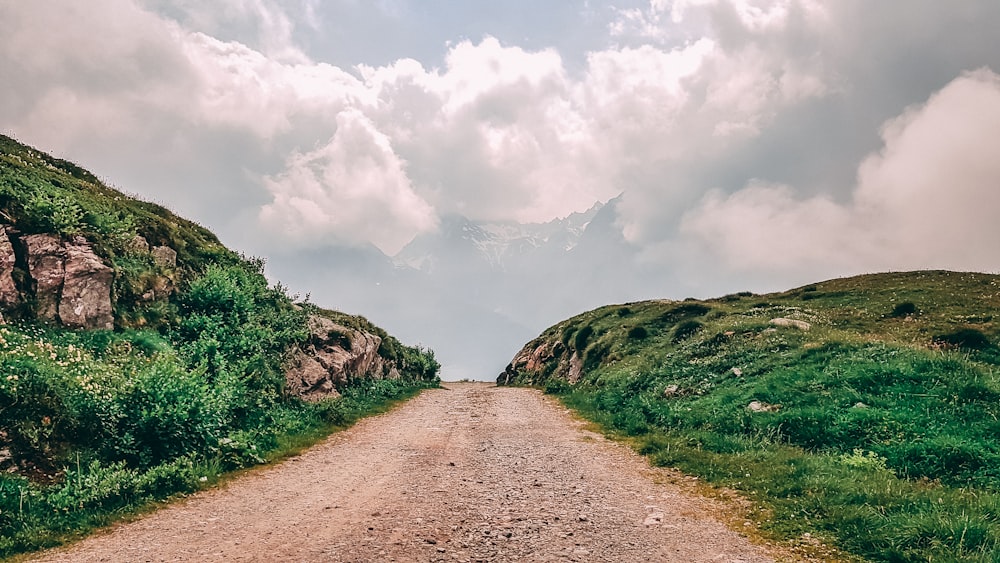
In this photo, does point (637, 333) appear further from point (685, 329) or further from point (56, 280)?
point (56, 280)

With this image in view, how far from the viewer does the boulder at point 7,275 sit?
14.5 meters

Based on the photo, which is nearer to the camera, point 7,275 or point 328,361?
point 7,275

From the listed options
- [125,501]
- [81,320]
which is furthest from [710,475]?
[81,320]

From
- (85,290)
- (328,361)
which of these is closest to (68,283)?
(85,290)

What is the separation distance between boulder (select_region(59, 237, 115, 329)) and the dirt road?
8573 mm

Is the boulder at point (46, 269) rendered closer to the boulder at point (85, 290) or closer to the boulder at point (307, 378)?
the boulder at point (85, 290)

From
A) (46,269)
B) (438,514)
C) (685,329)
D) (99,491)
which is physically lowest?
(438,514)

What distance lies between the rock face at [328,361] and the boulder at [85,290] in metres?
6.68

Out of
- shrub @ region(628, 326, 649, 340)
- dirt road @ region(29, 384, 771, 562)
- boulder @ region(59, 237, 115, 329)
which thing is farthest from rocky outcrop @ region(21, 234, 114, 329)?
shrub @ region(628, 326, 649, 340)

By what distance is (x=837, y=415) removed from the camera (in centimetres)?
1451

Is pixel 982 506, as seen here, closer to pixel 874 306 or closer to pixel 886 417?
pixel 886 417

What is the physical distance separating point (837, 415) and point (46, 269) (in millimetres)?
24296

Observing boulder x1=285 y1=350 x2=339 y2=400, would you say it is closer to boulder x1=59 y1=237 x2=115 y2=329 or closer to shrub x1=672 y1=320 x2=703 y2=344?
boulder x1=59 y1=237 x2=115 y2=329

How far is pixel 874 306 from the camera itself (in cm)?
3650
